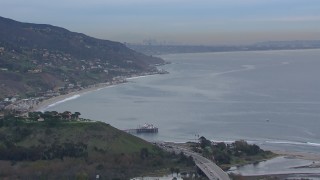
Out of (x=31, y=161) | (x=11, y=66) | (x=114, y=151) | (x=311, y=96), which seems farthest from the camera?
(x=11, y=66)

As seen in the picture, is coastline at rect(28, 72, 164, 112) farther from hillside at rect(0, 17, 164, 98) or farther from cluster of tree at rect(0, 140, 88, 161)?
cluster of tree at rect(0, 140, 88, 161)

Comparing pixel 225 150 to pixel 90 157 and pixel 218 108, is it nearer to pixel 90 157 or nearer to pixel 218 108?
pixel 90 157

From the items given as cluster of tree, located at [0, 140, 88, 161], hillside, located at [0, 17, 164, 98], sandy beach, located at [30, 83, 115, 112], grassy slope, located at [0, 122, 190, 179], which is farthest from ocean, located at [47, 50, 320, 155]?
cluster of tree, located at [0, 140, 88, 161]

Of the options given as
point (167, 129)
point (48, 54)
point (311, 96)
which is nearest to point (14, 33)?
point (48, 54)

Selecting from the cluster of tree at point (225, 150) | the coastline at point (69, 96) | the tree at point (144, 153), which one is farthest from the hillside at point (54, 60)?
the tree at point (144, 153)

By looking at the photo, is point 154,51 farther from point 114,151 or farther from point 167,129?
point 114,151

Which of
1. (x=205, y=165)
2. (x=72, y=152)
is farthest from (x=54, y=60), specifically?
(x=205, y=165)

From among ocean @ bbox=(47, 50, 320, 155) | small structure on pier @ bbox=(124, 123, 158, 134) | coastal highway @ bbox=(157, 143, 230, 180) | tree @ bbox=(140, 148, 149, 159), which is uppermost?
ocean @ bbox=(47, 50, 320, 155)
